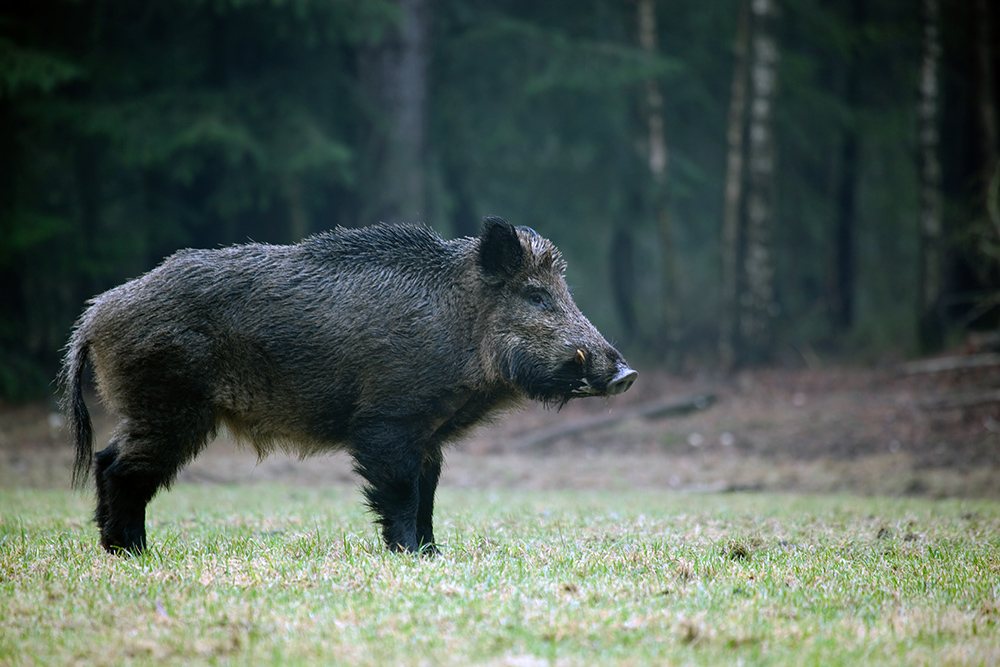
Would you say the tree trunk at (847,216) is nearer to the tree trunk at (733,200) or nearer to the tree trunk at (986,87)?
the tree trunk at (733,200)

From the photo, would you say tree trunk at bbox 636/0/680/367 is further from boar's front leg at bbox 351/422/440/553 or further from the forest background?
boar's front leg at bbox 351/422/440/553

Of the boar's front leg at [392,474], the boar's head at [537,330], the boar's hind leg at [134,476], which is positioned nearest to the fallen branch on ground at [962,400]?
the boar's head at [537,330]

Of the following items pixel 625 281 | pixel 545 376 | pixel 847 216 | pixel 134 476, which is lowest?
pixel 625 281

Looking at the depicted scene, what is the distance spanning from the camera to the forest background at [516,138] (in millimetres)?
16953

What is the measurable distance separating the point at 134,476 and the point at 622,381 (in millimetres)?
3097

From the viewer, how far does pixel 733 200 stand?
20031 millimetres

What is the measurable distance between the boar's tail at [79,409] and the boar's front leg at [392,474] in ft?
6.18

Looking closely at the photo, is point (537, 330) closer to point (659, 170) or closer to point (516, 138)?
point (659, 170)

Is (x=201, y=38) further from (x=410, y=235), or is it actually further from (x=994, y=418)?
(x=994, y=418)

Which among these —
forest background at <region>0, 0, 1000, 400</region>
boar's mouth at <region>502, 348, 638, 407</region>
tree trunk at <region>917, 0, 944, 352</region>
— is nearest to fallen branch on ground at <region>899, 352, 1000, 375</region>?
forest background at <region>0, 0, 1000, 400</region>

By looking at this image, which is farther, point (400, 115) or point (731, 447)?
point (400, 115)

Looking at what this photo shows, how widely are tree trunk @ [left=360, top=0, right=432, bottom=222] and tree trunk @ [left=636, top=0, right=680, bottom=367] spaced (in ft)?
16.2

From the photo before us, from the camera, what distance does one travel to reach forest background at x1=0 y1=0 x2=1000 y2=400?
1695 cm

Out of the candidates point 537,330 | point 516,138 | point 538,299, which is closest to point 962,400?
point 538,299
